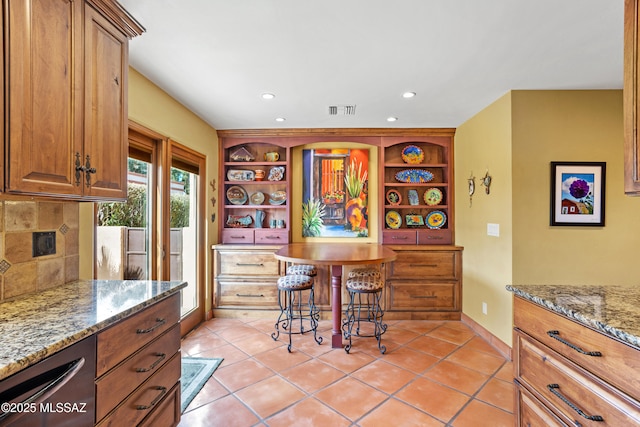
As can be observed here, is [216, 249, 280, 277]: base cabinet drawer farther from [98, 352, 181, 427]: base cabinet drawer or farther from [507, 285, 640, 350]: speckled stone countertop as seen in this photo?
[507, 285, 640, 350]: speckled stone countertop

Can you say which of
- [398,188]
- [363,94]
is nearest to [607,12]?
[363,94]

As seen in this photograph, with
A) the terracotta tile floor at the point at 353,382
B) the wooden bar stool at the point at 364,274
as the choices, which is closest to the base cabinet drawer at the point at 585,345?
the terracotta tile floor at the point at 353,382

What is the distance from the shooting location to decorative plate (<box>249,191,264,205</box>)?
404 centimetres

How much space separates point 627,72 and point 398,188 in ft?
9.22

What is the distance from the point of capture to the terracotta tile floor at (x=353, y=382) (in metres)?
1.89

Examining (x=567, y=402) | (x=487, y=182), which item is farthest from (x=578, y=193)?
(x=567, y=402)

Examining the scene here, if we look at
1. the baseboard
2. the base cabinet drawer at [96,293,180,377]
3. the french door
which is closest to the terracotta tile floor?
the baseboard

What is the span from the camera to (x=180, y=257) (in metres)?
3.11

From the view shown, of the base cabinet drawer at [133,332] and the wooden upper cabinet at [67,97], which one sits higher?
the wooden upper cabinet at [67,97]

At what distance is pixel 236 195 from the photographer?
402 cm

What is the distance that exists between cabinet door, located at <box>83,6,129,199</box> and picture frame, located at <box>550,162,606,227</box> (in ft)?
11.0

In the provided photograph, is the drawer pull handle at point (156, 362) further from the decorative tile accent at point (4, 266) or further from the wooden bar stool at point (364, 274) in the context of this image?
the wooden bar stool at point (364, 274)

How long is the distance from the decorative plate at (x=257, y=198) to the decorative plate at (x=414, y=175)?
1929mm

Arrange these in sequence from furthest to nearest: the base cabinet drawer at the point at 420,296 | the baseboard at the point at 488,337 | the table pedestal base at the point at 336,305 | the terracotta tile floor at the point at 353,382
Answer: the base cabinet drawer at the point at 420,296, the table pedestal base at the point at 336,305, the baseboard at the point at 488,337, the terracotta tile floor at the point at 353,382
